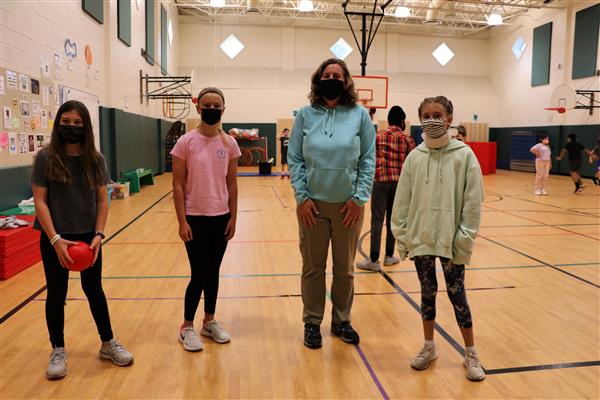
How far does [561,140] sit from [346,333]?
1747cm

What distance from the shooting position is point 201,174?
110 inches

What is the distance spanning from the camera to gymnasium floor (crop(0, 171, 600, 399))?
8.17 feet

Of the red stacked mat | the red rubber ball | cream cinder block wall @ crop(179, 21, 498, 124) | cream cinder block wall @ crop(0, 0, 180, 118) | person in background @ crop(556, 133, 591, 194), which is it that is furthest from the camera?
cream cinder block wall @ crop(179, 21, 498, 124)

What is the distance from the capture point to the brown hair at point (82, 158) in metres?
2.41

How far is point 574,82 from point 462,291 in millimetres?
17281

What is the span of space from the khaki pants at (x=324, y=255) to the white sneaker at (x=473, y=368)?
2.58 ft

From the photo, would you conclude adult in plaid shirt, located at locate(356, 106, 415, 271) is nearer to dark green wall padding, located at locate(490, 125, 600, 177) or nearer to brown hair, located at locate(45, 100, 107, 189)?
brown hair, located at locate(45, 100, 107, 189)

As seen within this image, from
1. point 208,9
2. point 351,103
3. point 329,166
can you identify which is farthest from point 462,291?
point 208,9

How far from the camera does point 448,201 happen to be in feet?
8.24

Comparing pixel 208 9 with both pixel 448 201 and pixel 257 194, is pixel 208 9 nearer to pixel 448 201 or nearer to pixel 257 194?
pixel 257 194

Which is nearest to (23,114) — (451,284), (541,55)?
(451,284)

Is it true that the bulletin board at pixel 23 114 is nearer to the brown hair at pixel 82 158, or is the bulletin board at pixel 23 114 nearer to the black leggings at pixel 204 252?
the brown hair at pixel 82 158

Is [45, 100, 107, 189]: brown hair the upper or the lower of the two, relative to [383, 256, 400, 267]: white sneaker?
upper

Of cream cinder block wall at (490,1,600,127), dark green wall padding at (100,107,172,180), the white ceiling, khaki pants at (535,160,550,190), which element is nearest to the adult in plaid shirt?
dark green wall padding at (100,107,172,180)
